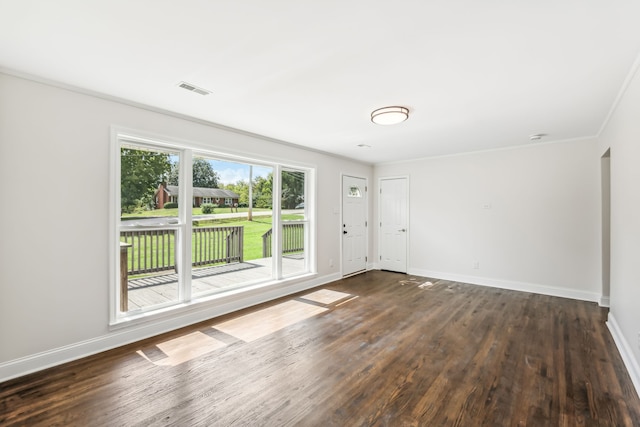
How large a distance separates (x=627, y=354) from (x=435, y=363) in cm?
162

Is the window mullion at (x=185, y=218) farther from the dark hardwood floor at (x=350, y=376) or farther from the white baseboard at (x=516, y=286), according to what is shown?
the white baseboard at (x=516, y=286)

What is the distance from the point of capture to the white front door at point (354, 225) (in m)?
5.76

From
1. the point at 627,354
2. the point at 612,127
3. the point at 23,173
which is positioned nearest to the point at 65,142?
the point at 23,173

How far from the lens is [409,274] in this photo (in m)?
5.95

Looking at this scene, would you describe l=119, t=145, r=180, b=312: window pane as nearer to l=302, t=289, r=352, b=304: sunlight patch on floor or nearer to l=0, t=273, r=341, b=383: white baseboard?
l=0, t=273, r=341, b=383: white baseboard

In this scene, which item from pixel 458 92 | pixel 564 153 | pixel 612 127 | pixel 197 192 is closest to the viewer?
pixel 458 92

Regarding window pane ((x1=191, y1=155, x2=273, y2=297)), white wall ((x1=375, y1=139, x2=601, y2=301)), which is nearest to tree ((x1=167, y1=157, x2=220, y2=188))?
window pane ((x1=191, y1=155, x2=273, y2=297))

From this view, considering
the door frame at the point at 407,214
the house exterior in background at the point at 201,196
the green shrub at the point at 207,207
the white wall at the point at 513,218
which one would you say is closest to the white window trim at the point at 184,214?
the house exterior in background at the point at 201,196

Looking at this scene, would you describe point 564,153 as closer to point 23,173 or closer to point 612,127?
point 612,127

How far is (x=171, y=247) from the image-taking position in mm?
3379

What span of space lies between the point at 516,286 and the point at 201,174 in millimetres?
5265

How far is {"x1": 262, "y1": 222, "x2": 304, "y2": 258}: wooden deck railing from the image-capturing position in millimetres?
4584

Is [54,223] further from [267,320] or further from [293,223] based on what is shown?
[293,223]

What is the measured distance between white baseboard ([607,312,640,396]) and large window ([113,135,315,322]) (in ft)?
12.7
